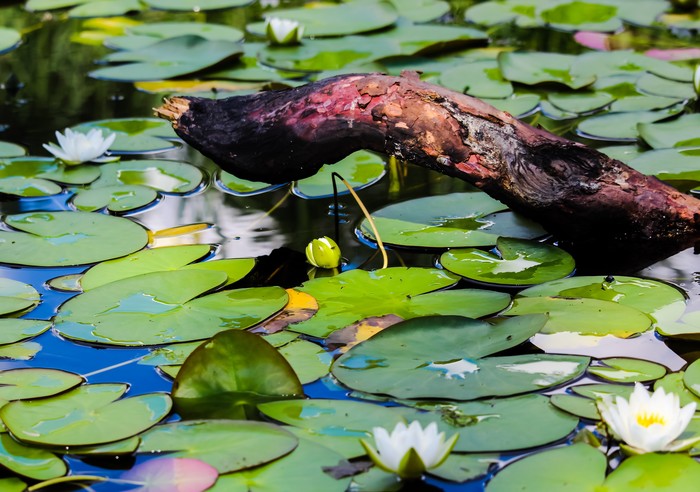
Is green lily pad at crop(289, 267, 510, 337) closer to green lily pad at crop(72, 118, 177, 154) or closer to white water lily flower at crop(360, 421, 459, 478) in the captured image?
white water lily flower at crop(360, 421, 459, 478)

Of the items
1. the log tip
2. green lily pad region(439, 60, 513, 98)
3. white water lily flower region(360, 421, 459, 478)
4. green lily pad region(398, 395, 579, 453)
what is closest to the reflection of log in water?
the log tip

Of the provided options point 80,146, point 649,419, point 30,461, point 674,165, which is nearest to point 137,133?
point 80,146

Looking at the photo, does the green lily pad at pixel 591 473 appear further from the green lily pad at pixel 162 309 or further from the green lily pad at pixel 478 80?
the green lily pad at pixel 478 80

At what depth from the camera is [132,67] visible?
3701mm

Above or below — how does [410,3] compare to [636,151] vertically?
above

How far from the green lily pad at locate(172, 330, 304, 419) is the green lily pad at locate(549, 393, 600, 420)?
432 millimetres

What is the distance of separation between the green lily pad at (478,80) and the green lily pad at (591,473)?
1.98 meters

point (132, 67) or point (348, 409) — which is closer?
point (348, 409)

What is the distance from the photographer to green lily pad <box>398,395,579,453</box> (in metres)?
1.43

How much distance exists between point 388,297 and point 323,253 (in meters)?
0.25

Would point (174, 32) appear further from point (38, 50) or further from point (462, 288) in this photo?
point (462, 288)

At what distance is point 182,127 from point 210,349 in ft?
2.76

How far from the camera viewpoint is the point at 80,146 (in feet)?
9.02

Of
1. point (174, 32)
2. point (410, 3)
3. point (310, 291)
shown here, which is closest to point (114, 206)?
point (310, 291)
